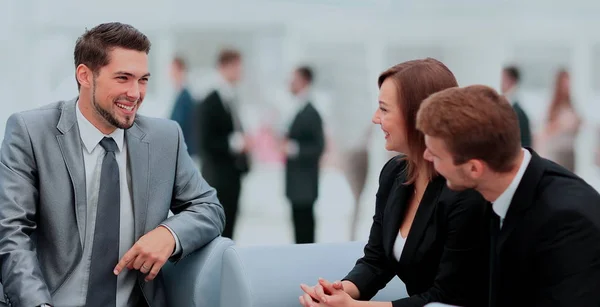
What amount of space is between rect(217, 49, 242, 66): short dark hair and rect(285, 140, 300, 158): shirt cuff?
67cm

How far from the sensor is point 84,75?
2.06 metres

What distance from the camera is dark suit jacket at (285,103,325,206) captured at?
5188 millimetres

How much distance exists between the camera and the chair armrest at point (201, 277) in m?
2.07

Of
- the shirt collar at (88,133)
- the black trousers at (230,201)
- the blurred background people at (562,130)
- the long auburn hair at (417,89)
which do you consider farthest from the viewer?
the blurred background people at (562,130)

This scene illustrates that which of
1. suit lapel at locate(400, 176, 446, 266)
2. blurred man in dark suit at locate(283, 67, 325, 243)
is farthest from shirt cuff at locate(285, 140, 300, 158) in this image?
suit lapel at locate(400, 176, 446, 266)

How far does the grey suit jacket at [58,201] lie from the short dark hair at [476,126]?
2.77 ft

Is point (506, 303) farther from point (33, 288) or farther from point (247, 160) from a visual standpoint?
point (247, 160)

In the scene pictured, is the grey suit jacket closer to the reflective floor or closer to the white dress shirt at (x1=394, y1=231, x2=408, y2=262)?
the white dress shirt at (x1=394, y1=231, x2=408, y2=262)

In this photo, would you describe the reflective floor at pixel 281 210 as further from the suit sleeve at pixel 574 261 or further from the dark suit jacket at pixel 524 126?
the suit sleeve at pixel 574 261

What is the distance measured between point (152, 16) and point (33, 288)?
408 cm

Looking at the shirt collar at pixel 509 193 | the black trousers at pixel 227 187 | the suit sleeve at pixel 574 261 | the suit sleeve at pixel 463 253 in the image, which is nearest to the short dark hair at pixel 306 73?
the black trousers at pixel 227 187

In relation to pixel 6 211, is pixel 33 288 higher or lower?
lower

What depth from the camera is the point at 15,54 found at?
5387 millimetres

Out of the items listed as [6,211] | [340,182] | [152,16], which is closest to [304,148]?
[340,182]
